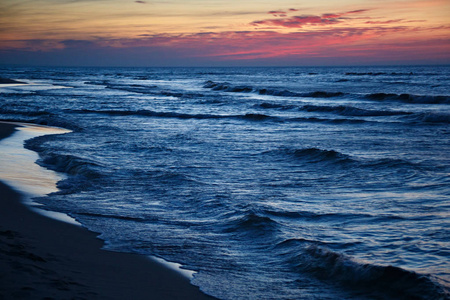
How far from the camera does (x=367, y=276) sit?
198 inches

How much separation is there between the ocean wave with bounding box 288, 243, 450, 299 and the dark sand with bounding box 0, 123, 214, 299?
154 cm

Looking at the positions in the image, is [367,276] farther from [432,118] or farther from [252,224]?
[432,118]

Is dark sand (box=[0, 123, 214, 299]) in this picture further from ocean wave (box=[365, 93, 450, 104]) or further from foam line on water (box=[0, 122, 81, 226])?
ocean wave (box=[365, 93, 450, 104])

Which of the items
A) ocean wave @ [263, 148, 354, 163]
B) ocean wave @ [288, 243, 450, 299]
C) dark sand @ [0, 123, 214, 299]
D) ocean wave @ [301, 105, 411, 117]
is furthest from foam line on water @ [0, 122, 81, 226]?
ocean wave @ [301, 105, 411, 117]

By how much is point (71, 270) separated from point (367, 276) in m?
3.27

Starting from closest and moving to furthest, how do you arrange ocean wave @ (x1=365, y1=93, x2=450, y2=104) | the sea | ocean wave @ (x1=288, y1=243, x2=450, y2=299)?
1. ocean wave @ (x1=288, y1=243, x2=450, y2=299)
2. the sea
3. ocean wave @ (x1=365, y1=93, x2=450, y2=104)

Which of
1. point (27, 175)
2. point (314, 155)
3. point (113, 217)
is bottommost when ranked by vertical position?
point (113, 217)

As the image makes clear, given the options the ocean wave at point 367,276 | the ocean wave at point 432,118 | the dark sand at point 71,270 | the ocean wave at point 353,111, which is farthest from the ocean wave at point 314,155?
the ocean wave at point 353,111

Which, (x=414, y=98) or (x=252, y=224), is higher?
(x=414, y=98)

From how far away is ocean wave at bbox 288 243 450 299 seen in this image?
462 centimetres

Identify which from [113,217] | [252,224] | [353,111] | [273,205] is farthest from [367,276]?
[353,111]

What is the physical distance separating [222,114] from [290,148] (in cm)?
1397

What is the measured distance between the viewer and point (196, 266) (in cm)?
548

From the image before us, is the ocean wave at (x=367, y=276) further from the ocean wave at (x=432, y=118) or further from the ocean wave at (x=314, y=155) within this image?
the ocean wave at (x=432, y=118)
